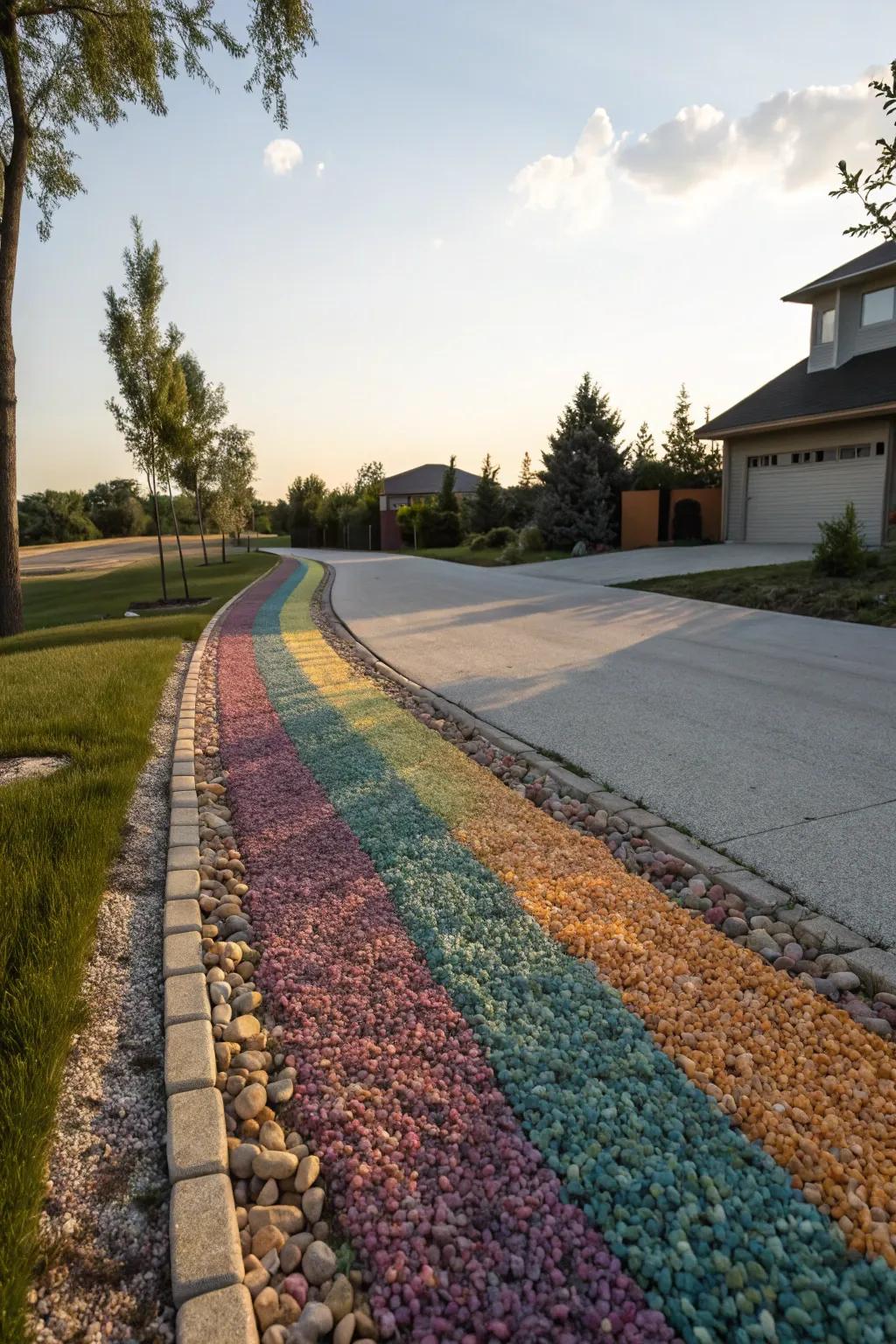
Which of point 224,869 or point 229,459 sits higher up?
point 229,459

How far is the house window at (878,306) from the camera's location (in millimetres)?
19875

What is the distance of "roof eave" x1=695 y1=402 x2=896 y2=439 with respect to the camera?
58.0 feet

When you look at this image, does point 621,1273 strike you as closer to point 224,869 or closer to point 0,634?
point 224,869

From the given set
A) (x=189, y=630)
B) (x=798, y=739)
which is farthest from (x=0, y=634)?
(x=798, y=739)

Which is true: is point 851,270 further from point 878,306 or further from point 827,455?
point 827,455

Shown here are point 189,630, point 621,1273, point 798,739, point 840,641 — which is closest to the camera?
point 621,1273

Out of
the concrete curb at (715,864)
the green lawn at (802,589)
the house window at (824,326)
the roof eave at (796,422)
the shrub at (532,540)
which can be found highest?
the house window at (824,326)

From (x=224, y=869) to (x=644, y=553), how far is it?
1985 cm

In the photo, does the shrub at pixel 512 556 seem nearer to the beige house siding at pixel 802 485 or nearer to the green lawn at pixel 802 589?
the beige house siding at pixel 802 485

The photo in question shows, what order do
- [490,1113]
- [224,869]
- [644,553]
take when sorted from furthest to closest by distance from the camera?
[644,553]
[224,869]
[490,1113]

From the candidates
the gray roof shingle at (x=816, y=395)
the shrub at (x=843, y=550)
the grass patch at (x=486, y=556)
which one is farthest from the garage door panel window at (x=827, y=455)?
the shrub at (x=843, y=550)

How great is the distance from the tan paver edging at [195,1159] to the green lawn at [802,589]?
9.38 m

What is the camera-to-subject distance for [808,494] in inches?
801

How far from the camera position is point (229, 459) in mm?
30875
